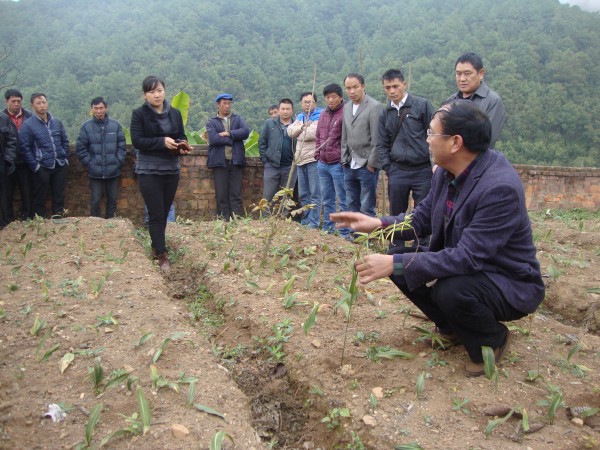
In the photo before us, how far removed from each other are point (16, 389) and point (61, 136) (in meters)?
5.52

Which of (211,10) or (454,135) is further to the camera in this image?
(211,10)

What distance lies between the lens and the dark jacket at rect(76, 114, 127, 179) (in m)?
8.00

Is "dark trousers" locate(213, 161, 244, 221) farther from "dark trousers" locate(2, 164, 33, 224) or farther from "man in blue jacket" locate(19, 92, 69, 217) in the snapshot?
"dark trousers" locate(2, 164, 33, 224)

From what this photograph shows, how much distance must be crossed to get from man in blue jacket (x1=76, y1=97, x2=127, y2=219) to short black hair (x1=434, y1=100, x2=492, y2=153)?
6.04 metres

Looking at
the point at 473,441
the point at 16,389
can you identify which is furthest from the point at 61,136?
the point at 473,441

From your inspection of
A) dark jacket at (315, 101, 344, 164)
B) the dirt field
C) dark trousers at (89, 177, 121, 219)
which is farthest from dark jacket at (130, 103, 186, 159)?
dark trousers at (89, 177, 121, 219)

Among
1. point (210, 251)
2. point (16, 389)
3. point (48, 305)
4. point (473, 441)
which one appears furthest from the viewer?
point (210, 251)

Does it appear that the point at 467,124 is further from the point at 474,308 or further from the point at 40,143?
the point at 40,143

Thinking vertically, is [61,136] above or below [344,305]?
above

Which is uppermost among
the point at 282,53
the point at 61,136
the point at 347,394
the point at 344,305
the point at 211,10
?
the point at 211,10

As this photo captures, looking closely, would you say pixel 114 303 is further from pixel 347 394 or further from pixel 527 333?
pixel 527 333

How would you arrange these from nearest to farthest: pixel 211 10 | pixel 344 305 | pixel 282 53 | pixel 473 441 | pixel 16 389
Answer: pixel 473 441 < pixel 16 389 < pixel 344 305 < pixel 282 53 < pixel 211 10

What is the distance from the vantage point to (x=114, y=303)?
423cm

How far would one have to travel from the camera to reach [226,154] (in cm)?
845
